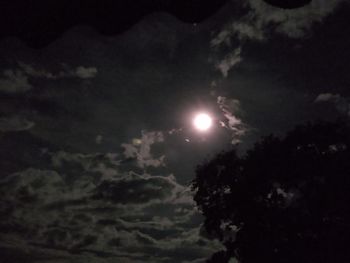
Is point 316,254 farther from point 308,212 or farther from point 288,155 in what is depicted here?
point 288,155

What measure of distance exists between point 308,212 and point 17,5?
2156 cm

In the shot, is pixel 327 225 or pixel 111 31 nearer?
pixel 111 31

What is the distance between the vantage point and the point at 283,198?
22562mm

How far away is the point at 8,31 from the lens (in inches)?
125

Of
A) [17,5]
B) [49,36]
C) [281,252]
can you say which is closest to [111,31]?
[49,36]

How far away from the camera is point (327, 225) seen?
2128 cm

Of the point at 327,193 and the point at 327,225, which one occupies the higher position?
the point at 327,193

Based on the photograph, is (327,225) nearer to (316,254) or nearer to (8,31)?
(316,254)

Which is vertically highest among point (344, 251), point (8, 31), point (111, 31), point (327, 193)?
point (327, 193)

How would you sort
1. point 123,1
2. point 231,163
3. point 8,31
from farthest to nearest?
point 231,163
point 8,31
point 123,1

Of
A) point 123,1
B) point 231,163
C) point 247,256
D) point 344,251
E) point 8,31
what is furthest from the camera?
point 231,163

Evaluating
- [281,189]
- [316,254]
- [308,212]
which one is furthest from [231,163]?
[316,254]

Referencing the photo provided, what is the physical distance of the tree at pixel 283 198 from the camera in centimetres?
2122

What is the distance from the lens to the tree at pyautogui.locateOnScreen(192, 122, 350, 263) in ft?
69.6
